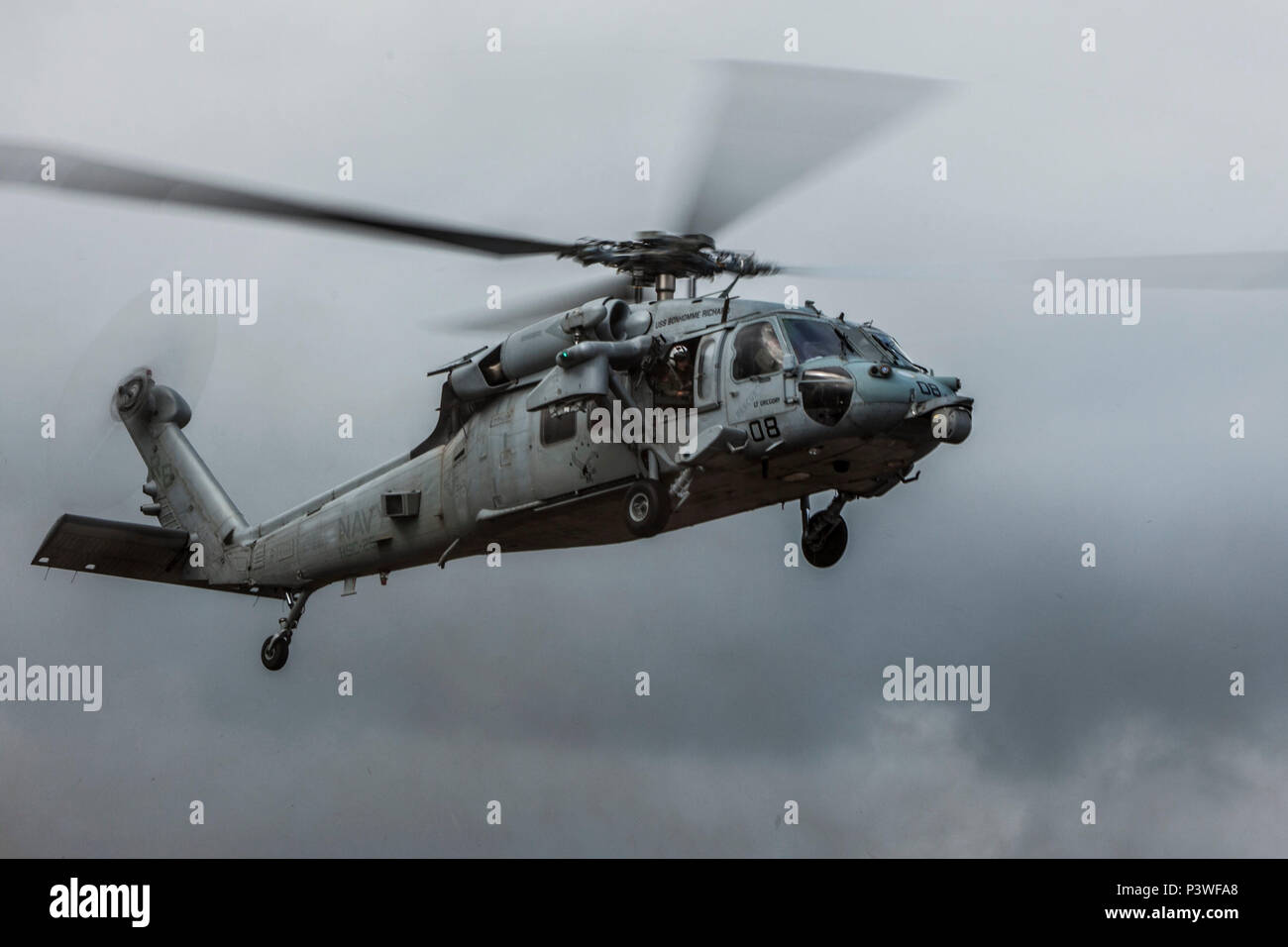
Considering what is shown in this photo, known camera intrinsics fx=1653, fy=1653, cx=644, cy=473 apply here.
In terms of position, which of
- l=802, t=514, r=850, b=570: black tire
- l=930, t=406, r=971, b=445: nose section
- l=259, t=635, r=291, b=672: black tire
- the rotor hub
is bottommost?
l=259, t=635, r=291, b=672: black tire

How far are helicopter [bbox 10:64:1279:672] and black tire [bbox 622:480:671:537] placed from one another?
3 cm

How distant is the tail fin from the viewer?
1127 inches

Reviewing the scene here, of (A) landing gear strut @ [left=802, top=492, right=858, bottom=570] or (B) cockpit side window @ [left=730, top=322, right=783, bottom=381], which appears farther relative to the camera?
(A) landing gear strut @ [left=802, top=492, right=858, bottom=570]

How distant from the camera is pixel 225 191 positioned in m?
19.6

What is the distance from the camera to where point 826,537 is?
2225 cm

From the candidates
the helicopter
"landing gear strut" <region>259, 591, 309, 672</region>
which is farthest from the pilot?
"landing gear strut" <region>259, 591, 309, 672</region>

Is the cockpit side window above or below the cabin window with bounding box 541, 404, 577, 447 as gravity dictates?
above

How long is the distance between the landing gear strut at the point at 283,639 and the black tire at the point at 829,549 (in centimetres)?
921

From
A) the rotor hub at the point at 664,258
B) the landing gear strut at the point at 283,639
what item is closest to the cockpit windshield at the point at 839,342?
the rotor hub at the point at 664,258

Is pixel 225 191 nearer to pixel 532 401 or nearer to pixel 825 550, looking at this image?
pixel 532 401

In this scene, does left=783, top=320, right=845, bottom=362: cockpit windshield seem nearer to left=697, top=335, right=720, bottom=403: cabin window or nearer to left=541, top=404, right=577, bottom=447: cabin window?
left=697, top=335, right=720, bottom=403: cabin window

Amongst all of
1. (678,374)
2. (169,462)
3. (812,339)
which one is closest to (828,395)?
(812,339)

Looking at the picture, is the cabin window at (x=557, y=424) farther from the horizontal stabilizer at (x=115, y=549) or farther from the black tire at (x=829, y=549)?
the horizontal stabilizer at (x=115, y=549)

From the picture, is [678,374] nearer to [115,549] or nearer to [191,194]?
[191,194]
